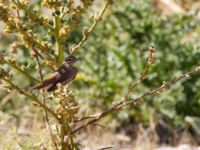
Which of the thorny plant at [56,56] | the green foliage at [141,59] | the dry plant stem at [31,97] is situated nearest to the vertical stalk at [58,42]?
the thorny plant at [56,56]

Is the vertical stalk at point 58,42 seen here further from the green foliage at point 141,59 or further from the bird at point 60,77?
the green foliage at point 141,59

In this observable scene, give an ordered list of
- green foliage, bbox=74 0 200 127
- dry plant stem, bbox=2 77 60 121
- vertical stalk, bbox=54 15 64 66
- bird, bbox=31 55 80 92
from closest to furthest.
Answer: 1. dry plant stem, bbox=2 77 60 121
2. bird, bbox=31 55 80 92
3. vertical stalk, bbox=54 15 64 66
4. green foliage, bbox=74 0 200 127

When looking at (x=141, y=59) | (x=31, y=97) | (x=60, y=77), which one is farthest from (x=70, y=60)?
(x=141, y=59)

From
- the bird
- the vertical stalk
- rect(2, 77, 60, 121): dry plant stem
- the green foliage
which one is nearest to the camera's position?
rect(2, 77, 60, 121): dry plant stem

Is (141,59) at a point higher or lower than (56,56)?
higher

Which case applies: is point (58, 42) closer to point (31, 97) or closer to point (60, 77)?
point (60, 77)

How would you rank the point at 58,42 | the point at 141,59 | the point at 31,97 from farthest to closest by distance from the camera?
the point at 141,59 → the point at 58,42 → the point at 31,97

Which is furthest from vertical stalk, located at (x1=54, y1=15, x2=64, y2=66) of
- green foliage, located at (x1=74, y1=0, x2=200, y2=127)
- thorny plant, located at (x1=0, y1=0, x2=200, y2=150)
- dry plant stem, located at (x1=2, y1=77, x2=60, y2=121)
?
green foliage, located at (x1=74, y1=0, x2=200, y2=127)

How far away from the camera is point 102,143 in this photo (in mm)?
5867

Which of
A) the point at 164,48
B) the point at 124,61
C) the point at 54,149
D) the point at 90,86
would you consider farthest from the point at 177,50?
the point at 54,149

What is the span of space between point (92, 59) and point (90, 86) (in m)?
0.28

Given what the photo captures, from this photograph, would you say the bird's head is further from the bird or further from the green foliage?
the green foliage

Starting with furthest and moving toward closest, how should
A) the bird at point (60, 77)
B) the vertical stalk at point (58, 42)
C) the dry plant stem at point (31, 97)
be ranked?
the vertical stalk at point (58, 42) < the bird at point (60, 77) < the dry plant stem at point (31, 97)

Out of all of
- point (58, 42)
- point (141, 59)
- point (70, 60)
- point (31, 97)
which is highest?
point (141, 59)
